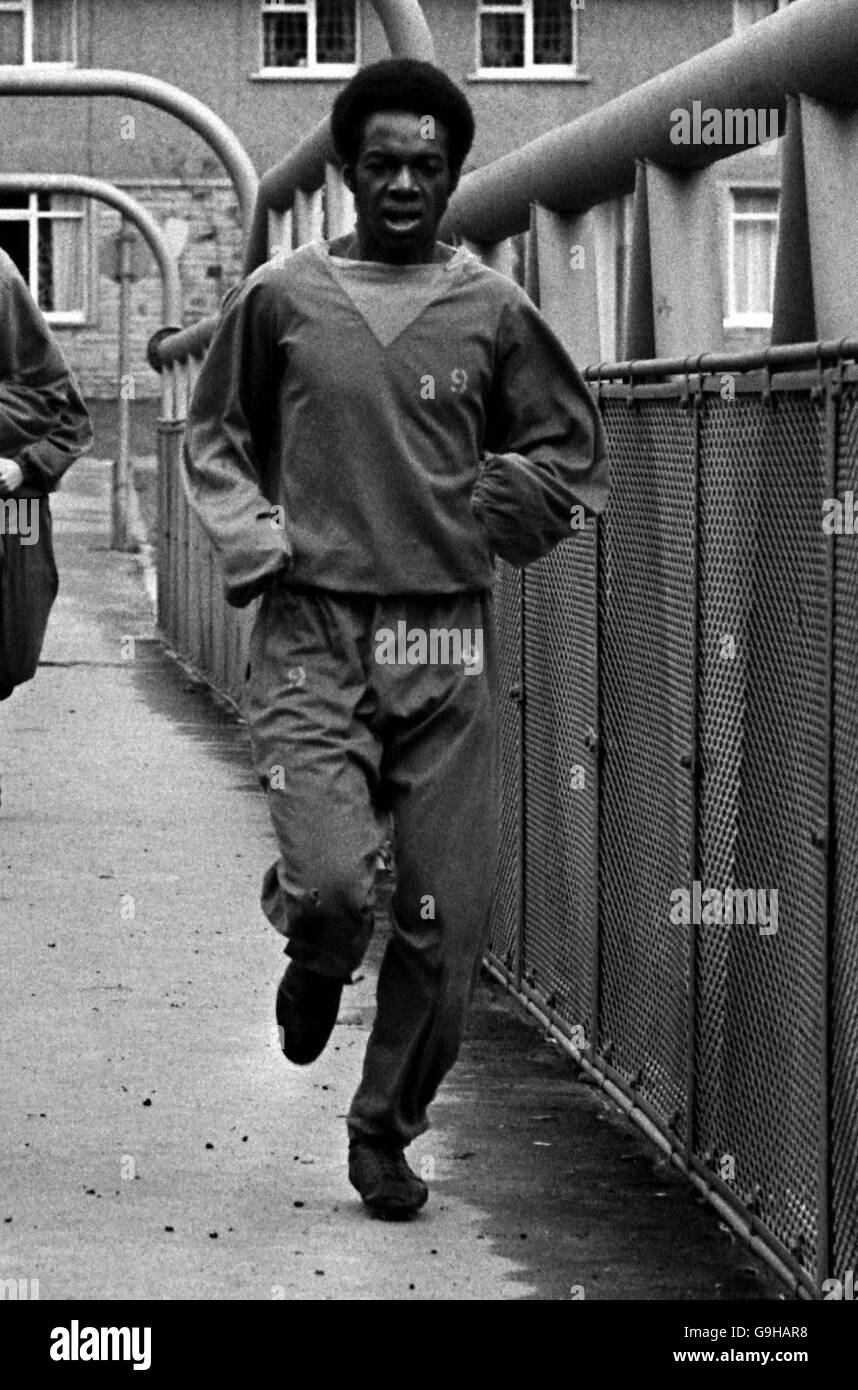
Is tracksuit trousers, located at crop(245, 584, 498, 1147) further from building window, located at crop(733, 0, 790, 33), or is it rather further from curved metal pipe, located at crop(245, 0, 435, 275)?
building window, located at crop(733, 0, 790, 33)

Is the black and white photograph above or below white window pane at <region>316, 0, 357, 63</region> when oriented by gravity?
below

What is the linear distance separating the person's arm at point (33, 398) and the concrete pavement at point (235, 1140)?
4.05 ft

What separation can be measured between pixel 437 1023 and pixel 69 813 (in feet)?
21.5

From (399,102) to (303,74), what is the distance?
41.4 m

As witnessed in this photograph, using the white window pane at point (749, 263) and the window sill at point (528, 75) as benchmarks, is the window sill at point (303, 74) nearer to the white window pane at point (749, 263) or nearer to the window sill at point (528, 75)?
the window sill at point (528, 75)

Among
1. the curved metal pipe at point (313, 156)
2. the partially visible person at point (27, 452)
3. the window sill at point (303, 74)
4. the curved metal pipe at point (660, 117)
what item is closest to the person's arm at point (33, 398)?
the partially visible person at point (27, 452)

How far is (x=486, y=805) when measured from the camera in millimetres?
5957

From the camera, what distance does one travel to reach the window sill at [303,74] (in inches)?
1827

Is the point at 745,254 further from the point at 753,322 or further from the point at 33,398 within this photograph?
the point at 33,398

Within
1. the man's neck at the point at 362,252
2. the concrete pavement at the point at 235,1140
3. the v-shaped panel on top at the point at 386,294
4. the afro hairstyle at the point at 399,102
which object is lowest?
the concrete pavement at the point at 235,1140

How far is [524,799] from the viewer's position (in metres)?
8.48

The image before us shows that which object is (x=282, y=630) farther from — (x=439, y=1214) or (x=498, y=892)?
(x=498, y=892)

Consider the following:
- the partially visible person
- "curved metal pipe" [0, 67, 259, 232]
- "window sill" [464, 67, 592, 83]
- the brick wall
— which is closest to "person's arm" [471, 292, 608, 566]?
the partially visible person

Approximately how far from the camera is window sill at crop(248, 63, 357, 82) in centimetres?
4641
